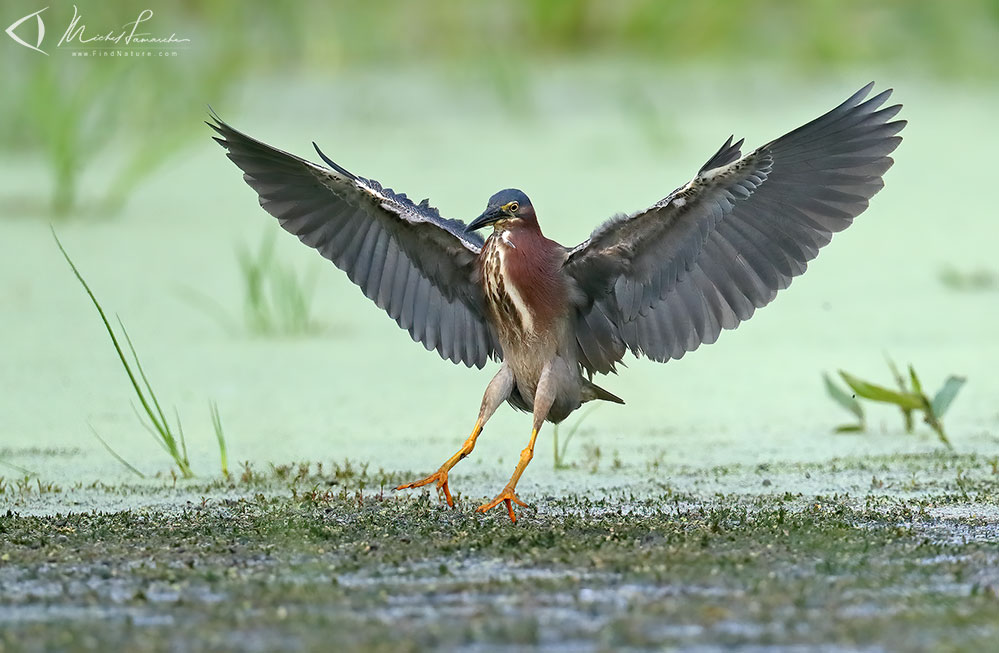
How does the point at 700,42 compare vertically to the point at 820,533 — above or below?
above

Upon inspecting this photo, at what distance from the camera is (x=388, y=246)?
16.0 ft

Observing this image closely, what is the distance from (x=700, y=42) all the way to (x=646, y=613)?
9.38 m

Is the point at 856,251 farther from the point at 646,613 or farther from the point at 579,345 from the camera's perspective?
the point at 646,613

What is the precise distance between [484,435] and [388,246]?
3.47ft

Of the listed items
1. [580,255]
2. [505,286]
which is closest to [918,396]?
[580,255]

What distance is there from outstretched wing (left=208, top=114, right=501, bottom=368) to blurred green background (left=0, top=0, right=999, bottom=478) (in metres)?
0.47

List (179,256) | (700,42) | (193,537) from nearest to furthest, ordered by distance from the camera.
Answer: (193,537)
(179,256)
(700,42)

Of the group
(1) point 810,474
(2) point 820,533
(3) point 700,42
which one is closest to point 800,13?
(3) point 700,42

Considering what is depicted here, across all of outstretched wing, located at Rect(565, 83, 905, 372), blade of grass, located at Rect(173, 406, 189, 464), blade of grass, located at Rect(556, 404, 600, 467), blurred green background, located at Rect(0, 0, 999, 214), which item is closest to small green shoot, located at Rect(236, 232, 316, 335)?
blade of grass, located at Rect(173, 406, 189, 464)


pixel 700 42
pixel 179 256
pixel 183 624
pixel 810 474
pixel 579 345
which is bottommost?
pixel 183 624

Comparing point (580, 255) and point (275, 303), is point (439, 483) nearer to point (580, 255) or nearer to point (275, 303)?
point (580, 255)

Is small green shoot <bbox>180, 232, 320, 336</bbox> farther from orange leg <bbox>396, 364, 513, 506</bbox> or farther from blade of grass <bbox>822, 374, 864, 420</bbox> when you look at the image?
blade of grass <bbox>822, 374, 864, 420</bbox>

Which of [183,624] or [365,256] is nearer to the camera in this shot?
[183,624]

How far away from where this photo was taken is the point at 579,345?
4.83 metres
